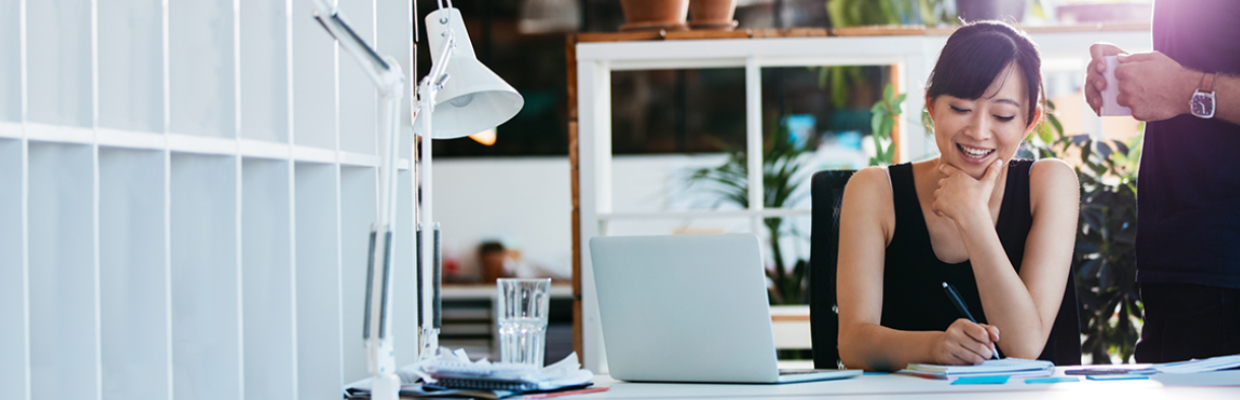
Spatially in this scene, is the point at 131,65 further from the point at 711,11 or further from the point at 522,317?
the point at 711,11

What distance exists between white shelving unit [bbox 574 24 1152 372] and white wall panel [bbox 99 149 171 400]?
173cm

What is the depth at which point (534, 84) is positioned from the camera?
5.72 m

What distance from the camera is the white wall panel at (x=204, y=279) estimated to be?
1.07m

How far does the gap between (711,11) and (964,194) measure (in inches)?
52.3

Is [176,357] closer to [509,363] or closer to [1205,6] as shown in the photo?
[509,363]

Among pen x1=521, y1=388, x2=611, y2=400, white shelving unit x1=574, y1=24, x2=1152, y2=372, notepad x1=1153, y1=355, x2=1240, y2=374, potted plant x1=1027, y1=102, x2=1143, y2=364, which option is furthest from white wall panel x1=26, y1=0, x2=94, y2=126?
potted plant x1=1027, y1=102, x2=1143, y2=364

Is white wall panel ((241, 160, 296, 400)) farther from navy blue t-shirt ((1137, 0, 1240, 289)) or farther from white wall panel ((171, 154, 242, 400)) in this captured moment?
navy blue t-shirt ((1137, 0, 1240, 289))

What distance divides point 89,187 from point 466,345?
455 cm

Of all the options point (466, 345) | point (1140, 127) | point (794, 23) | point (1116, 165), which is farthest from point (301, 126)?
point (794, 23)

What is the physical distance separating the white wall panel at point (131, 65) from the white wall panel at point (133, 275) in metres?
0.04

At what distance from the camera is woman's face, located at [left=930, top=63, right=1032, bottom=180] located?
1.65m

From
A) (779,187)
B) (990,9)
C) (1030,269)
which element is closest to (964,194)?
(1030,269)

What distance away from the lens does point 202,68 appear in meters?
1.09

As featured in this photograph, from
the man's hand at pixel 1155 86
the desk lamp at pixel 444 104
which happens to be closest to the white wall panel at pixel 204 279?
the desk lamp at pixel 444 104
